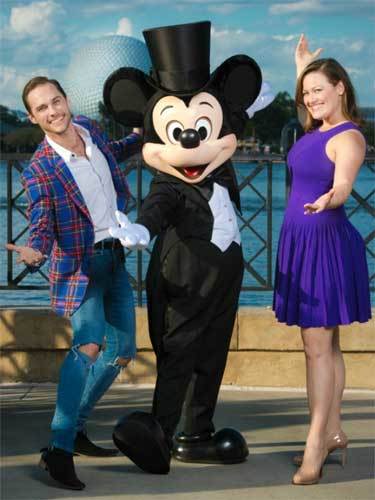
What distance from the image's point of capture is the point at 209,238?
15.2 feet

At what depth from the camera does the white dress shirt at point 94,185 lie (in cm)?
467

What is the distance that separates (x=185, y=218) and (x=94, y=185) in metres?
0.39

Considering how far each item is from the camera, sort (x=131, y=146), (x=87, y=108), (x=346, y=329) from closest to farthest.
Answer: (x=131, y=146), (x=346, y=329), (x=87, y=108)

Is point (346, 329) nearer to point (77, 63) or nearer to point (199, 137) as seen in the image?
point (199, 137)

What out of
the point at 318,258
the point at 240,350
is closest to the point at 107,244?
the point at 318,258

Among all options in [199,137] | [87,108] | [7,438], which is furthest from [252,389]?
[87,108]

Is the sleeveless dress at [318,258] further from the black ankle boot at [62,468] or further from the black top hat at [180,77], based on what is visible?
the black ankle boot at [62,468]

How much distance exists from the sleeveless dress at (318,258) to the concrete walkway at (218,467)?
0.63 meters

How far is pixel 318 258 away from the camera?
4527mm

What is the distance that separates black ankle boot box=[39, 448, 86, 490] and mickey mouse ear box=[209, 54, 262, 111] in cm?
154

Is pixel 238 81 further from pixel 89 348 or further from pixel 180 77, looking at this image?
pixel 89 348

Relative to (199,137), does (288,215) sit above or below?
below

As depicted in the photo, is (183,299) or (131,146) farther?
(131,146)

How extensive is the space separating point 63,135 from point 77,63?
3515cm
